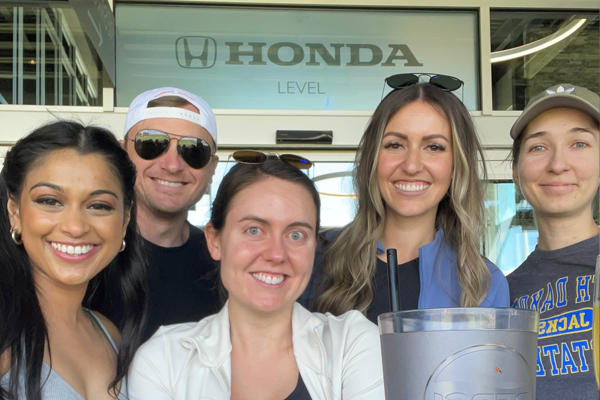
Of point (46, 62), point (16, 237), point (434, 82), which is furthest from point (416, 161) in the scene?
point (46, 62)

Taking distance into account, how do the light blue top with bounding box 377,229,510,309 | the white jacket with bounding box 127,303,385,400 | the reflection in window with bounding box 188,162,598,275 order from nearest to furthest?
the white jacket with bounding box 127,303,385,400 < the light blue top with bounding box 377,229,510,309 < the reflection in window with bounding box 188,162,598,275

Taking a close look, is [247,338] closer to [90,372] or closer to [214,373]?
[214,373]

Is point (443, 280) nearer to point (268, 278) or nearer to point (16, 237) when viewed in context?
point (268, 278)

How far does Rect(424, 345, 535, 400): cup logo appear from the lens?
0.76 m

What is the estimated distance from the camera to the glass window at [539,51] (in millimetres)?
4570

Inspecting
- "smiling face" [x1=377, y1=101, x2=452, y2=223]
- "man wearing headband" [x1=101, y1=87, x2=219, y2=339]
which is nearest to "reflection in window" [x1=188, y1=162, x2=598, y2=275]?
"man wearing headband" [x1=101, y1=87, x2=219, y2=339]

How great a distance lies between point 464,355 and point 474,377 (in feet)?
0.09

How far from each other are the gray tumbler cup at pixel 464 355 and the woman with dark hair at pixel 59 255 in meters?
1.17

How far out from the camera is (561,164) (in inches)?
79.2

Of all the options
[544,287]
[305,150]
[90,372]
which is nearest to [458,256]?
[544,287]

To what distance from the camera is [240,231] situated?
1.75 m

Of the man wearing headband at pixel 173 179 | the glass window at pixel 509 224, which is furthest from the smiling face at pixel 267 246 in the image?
the glass window at pixel 509 224

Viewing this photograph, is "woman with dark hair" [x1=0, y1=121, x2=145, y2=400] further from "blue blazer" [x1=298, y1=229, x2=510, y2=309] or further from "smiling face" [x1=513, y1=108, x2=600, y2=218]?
"smiling face" [x1=513, y1=108, x2=600, y2=218]

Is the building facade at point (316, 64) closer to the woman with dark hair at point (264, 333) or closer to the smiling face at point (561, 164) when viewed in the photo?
the smiling face at point (561, 164)
